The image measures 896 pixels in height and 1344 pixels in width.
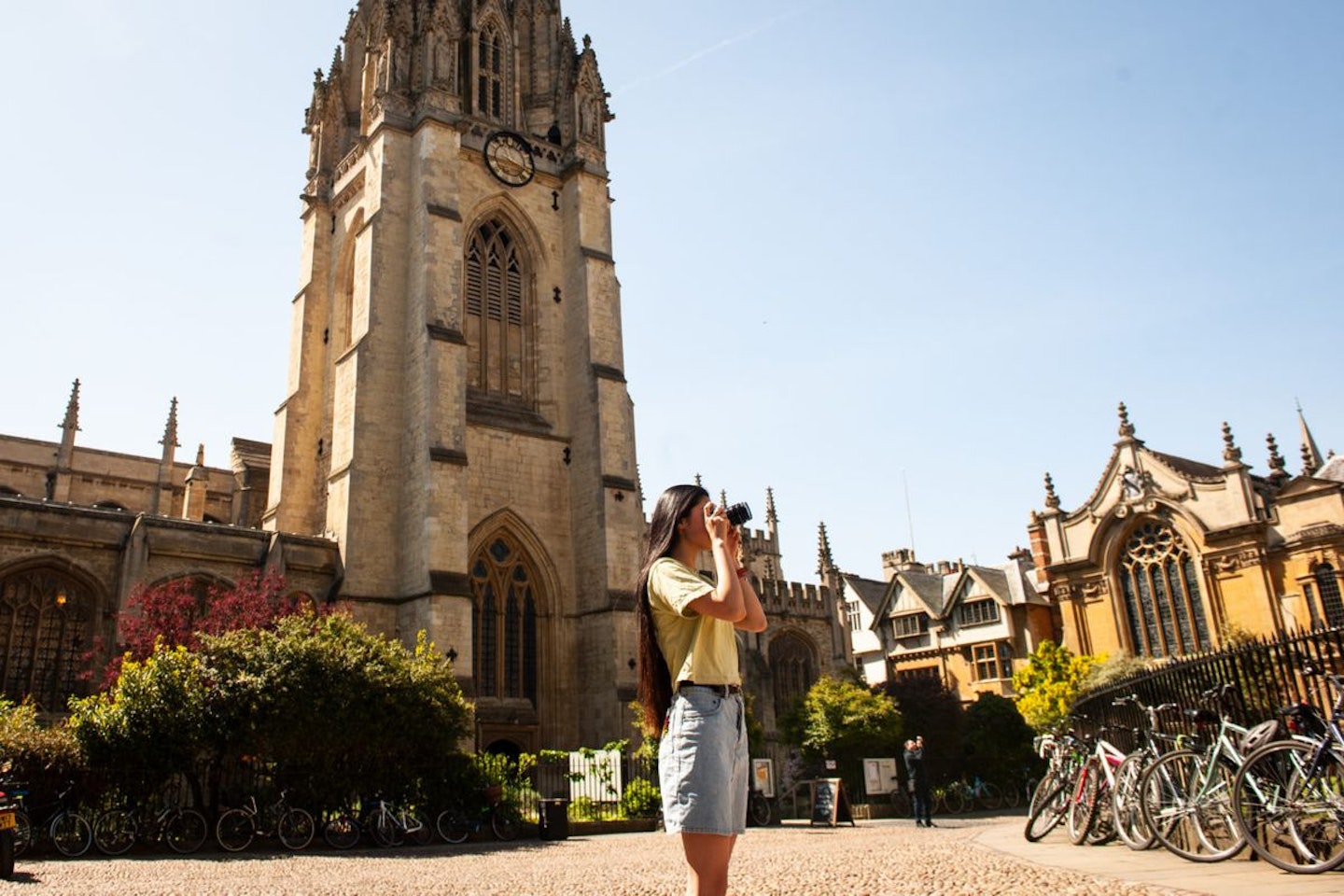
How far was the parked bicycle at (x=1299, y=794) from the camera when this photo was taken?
6.52 metres

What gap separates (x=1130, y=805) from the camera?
9406mm

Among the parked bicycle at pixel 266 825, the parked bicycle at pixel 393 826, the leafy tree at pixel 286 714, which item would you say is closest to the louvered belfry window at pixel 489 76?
the leafy tree at pixel 286 714

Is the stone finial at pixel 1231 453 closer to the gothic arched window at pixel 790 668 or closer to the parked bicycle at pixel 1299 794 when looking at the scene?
the gothic arched window at pixel 790 668

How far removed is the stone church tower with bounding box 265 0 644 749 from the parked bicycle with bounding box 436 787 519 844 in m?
6.45

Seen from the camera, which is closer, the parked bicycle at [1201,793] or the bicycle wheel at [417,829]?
the parked bicycle at [1201,793]

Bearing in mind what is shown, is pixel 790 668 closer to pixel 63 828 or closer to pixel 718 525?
pixel 63 828

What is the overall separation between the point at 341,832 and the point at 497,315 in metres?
17.5

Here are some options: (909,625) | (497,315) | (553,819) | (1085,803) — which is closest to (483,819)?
(553,819)

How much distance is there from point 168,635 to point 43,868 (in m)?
10.1

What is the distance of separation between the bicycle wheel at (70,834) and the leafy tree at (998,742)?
28.9m

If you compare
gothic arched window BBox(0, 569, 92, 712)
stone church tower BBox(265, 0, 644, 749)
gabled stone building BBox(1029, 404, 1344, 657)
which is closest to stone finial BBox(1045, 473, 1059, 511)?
gabled stone building BBox(1029, 404, 1344, 657)

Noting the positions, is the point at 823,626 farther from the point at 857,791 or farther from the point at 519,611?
the point at 519,611

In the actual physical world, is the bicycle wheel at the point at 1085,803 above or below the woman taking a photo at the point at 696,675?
below

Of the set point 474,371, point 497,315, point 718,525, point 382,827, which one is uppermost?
point 497,315
